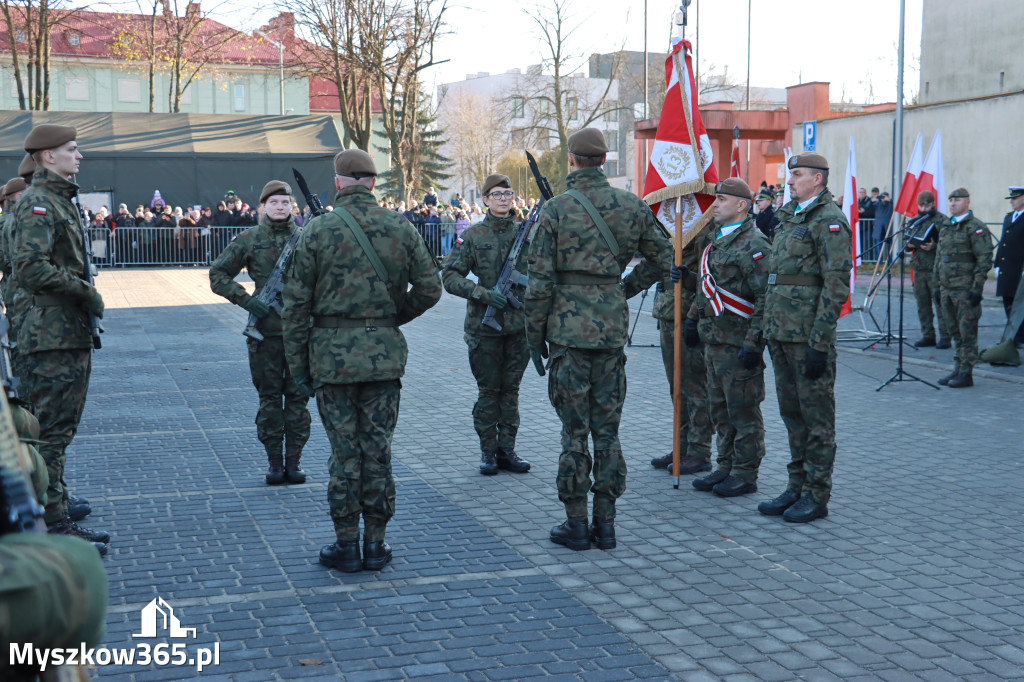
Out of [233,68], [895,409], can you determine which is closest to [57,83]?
[233,68]

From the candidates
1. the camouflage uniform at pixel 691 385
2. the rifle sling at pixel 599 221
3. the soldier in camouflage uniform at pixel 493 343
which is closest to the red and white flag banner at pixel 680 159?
the camouflage uniform at pixel 691 385

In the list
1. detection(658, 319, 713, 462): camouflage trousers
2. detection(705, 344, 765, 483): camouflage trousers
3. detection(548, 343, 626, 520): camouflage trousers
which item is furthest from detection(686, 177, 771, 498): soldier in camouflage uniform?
detection(548, 343, 626, 520): camouflage trousers

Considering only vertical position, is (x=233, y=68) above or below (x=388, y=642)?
above

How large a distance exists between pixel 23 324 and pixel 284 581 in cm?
212

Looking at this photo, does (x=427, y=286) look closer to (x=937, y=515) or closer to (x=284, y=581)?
(x=284, y=581)

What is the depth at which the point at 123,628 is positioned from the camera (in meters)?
4.58

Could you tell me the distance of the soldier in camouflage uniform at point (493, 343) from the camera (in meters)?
7.56

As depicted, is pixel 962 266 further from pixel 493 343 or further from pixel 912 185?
pixel 493 343

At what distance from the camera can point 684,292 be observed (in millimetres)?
7699

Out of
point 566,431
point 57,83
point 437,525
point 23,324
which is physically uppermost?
point 57,83

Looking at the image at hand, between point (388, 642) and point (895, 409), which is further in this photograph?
point (895, 409)

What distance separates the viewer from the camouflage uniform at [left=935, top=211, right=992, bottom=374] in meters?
12.1

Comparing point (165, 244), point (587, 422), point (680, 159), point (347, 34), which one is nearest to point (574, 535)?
point (587, 422)

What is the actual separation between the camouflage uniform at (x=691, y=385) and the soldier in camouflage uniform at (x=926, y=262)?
771cm
